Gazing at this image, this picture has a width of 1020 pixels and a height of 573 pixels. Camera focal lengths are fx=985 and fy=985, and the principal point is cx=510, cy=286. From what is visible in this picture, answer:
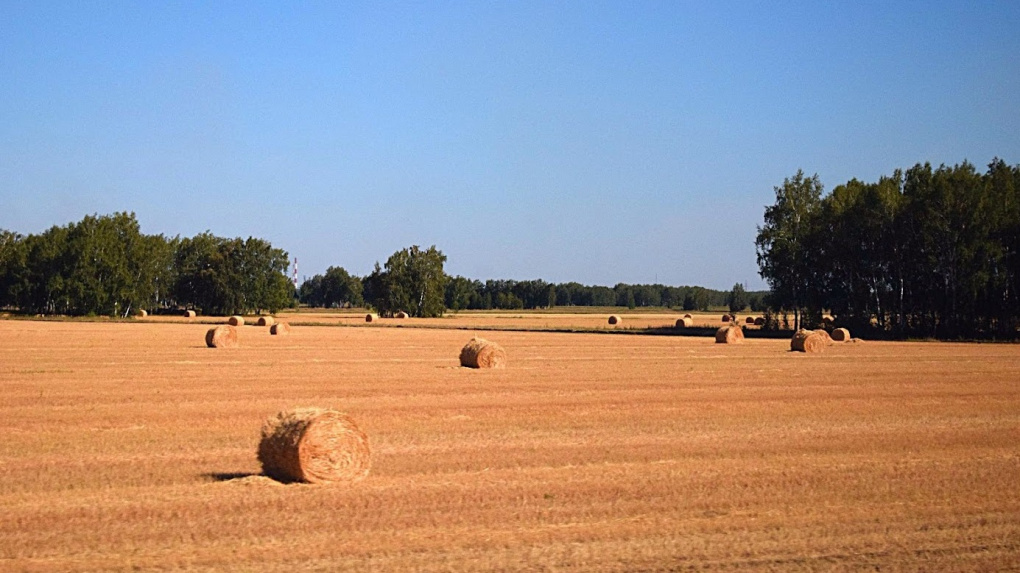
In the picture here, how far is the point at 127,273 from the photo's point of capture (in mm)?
94188

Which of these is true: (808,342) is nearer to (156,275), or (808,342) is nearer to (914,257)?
(914,257)

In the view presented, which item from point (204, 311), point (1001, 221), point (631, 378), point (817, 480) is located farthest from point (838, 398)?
point (204, 311)

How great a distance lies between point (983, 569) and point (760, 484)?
3.25m

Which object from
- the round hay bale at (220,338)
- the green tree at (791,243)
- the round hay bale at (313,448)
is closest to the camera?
the round hay bale at (313,448)

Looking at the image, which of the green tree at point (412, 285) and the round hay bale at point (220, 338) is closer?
the round hay bale at point (220, 338)

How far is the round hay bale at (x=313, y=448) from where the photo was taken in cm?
1052

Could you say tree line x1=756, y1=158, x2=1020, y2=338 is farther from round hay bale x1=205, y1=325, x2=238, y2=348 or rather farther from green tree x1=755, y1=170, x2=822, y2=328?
round hay bale x1=205, y1=325, x2=238, y2=348

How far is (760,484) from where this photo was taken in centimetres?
1071

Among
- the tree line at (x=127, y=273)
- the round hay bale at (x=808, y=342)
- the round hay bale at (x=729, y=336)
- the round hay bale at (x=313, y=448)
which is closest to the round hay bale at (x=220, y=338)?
the round hay bale at (x=808, y=342)

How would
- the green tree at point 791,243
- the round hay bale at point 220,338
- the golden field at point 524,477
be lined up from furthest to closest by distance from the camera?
1. the green tree at point 791,243
2. the round hay bale at point 220,338
3. the golden field at point 524,477

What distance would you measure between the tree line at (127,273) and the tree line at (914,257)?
2421 inches

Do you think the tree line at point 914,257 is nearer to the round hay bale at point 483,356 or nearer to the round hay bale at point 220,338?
the round hay bale at point 483,356

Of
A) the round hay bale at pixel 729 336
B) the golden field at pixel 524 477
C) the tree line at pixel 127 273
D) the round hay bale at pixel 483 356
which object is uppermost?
the tree line at pixel 127 273

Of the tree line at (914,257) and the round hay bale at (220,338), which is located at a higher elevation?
the tree line at (914,257)
